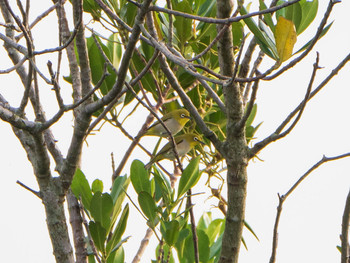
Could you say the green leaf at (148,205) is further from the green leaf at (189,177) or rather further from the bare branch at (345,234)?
the bare branch at (345,234)

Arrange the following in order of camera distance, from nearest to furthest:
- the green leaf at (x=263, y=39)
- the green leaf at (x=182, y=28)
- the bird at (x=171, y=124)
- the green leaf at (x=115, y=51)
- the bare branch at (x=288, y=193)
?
the bare branch at (x=288, y=193), the green leaf at (x=263, y=39), the green leaf at (x=182, y=28), the green leaf at (x=115, y=51), the bird at (x=171, y=124)

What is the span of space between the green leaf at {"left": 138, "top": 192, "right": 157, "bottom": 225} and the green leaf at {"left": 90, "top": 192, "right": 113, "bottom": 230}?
13cm

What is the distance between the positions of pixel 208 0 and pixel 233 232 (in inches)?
51.9

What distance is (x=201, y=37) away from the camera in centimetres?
264

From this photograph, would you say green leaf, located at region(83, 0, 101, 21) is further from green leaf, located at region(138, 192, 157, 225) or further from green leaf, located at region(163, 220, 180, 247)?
green leaf, located at region(163, 220, 180, 247)

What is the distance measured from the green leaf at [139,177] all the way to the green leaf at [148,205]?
8 cm

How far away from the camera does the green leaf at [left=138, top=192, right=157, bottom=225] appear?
7.63ft

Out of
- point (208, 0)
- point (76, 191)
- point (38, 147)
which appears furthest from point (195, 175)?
point (208, 0)

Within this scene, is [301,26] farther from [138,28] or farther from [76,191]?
[76,191]

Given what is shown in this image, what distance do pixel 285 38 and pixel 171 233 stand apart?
3.18 feet

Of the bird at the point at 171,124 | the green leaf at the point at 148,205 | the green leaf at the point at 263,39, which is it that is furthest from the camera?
the bird at the point at 171,124

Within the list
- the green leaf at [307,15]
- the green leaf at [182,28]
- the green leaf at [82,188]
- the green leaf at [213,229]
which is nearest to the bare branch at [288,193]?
the green leaf at [307,15]

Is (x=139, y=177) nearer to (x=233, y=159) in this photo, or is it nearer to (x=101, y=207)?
(x=101, y=207)

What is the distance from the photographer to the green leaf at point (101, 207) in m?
2.33
